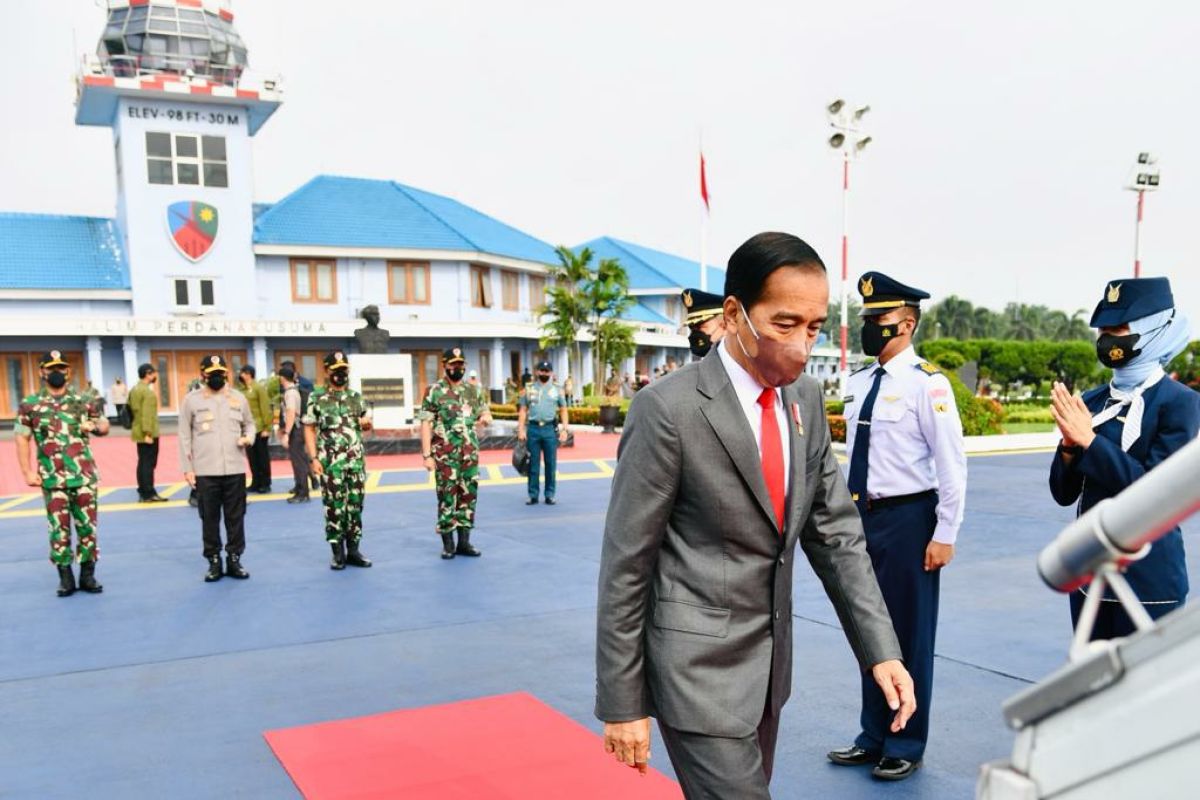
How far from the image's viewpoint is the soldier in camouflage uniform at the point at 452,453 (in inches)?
302

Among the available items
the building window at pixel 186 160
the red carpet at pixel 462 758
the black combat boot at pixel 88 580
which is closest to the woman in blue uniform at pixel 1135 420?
the red carpet at pixel 462 758

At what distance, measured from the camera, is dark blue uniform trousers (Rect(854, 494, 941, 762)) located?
11.4 feet

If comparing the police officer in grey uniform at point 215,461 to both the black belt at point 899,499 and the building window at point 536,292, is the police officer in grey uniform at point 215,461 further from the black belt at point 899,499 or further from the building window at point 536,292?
the building window at point 536,292

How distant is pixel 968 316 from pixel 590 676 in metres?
71.0

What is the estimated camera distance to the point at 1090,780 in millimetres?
976

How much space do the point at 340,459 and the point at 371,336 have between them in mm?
9769

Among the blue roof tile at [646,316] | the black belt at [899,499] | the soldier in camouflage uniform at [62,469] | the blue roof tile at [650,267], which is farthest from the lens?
the blue roof tile at [650,267]

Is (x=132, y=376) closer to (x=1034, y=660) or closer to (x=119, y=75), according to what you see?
(x=119, y=75)

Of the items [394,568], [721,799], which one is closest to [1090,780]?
[721,799]

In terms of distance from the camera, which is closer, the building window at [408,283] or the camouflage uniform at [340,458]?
the camouflage uniform at [340,458]

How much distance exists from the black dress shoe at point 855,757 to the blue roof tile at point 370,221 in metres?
27.1

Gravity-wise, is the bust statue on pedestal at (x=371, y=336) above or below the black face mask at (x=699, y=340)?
above

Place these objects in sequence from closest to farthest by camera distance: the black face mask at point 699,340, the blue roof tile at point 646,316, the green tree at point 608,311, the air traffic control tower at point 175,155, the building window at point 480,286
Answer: the black face mask at point 699,340, the air traffic control tower at point 175,155, the green tree at point 608,311, the building window at point 480,286, the blue roof tile at point 646,316

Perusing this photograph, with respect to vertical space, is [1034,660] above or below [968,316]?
below
